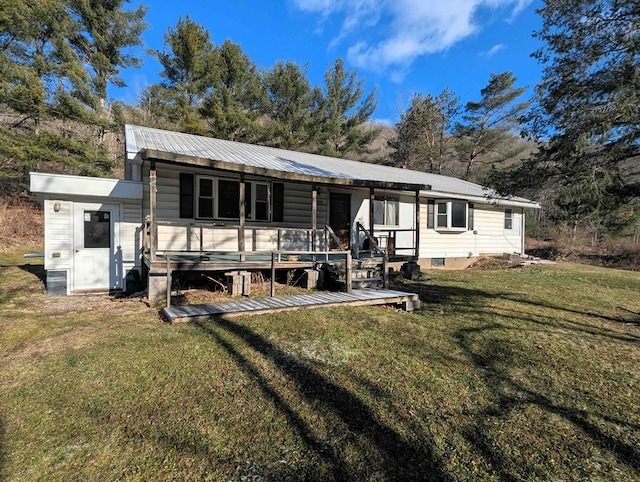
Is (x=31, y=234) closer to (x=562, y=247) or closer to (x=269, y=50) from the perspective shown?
(x=269, y=50)

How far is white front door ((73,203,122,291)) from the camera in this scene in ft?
27.4

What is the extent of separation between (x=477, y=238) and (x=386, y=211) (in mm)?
5410

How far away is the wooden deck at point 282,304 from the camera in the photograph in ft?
19.2

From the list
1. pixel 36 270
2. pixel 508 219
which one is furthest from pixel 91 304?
pixel 508 219

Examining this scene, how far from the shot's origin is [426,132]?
Answer: 97.8ft

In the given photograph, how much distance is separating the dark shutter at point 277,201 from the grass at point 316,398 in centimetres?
460

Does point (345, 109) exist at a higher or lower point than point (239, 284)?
higher

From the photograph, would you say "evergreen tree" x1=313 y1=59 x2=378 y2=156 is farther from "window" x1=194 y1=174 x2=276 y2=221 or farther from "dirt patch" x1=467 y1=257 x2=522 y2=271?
"window" x1=194 y1=174 x2=276 y2=221

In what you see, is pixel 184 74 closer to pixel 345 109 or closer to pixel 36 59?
pixel 36 59

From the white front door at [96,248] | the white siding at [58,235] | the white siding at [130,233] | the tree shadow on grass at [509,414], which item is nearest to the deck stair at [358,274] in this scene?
the tree shadow on grass at [509,414]

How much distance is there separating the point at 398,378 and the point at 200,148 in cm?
906

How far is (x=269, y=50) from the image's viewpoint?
23781 millimetres

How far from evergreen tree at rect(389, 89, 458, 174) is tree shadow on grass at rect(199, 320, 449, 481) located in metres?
27.7

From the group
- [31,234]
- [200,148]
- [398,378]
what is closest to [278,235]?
[200,148]
